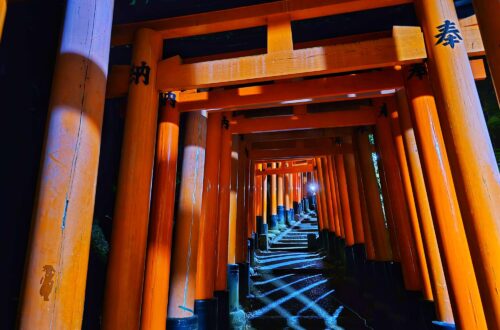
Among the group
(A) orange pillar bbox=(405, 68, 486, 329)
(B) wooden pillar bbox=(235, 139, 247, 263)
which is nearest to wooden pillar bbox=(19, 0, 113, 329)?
(A) orange pillar bbox=(405, 68, 486, 329)

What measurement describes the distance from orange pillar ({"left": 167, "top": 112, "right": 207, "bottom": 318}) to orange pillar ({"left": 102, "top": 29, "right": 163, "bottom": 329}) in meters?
0.80

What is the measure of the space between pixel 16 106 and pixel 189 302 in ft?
8.16

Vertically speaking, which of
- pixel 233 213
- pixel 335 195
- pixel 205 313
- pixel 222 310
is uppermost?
pixel 335 195

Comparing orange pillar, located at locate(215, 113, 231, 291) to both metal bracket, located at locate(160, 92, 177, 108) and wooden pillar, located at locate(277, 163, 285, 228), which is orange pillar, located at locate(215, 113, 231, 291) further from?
wooden pillar, located at locate(277, 163, 285, 228)

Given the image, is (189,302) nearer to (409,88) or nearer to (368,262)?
(409,88)

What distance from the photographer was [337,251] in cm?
902

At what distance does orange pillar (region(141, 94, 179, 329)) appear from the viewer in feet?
8.84

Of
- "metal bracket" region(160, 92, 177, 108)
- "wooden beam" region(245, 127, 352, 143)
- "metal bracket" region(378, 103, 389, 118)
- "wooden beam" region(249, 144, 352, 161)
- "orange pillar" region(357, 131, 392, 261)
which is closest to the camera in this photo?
"metal bracket" region(160, 92, 177, 108)

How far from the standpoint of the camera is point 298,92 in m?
3.29

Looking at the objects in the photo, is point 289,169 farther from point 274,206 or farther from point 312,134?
point 312,134

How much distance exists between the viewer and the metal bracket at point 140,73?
2.73 metres

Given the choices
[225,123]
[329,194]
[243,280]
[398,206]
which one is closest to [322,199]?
[329,194]

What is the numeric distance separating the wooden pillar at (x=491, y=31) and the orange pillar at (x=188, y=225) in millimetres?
2870

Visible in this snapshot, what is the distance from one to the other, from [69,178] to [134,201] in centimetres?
86
